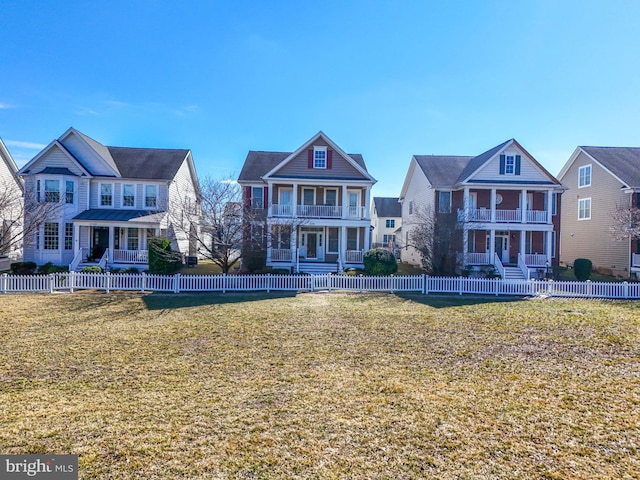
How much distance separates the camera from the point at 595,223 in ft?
84.5

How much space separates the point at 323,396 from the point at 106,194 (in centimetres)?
2472

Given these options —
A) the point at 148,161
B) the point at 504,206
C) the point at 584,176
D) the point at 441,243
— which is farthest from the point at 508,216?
the point at 148,161

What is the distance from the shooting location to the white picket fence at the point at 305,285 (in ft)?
51.8

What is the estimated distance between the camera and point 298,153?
23.4 m

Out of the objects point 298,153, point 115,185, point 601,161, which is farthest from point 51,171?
point 601,161

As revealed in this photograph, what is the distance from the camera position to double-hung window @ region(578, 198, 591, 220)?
26.5 m

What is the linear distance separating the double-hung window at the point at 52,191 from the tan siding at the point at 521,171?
94.4 feet

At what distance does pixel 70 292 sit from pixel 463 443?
1762 centimetres

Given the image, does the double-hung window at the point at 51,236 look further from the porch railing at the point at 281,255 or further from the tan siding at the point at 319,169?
the tan siding at the point at 319,169

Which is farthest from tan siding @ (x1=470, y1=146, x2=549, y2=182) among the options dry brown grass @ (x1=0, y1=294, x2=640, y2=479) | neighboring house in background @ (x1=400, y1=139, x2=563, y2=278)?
dry brown grass @ (x1=0, y1=294, x2=640, y2=479)

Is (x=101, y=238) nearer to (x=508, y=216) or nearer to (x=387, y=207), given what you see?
(x=508, y=216)

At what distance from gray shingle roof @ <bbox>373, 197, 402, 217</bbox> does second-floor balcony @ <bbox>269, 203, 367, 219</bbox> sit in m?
28.4

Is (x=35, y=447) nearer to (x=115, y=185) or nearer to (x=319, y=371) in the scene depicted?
(x=319, y=371)

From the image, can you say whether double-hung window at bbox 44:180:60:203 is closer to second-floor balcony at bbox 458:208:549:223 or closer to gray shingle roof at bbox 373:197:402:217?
second-floor balcony at bbox 458:208:549:223
